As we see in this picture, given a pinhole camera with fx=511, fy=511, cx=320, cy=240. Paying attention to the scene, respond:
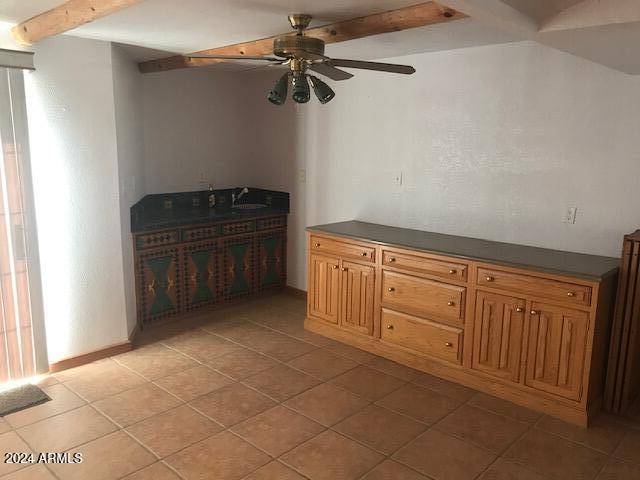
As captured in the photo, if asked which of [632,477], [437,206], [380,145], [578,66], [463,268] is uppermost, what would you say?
[578,66]

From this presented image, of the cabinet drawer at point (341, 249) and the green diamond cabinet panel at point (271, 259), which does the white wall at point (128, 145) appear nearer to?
the green diamond cabinet panel at point (271, 259)

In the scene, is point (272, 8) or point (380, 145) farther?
point (380, 145)

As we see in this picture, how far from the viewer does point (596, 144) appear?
320 centimetres

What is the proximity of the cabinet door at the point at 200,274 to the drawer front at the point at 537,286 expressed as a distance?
2463 mm

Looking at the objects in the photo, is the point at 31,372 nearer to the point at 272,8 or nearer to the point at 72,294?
the point at 72,294

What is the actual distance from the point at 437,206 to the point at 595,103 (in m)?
1.28

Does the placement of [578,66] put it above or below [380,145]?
above

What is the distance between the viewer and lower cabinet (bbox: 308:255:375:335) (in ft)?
12.8

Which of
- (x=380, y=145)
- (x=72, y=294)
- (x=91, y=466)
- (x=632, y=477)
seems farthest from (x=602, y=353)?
(x=72, y=294)

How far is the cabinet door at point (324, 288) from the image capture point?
4.12 m

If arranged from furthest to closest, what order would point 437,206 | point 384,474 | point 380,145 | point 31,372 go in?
point 380,145 → point 437,206 → point 31,372 → point 384,474

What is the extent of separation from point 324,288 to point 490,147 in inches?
66.2

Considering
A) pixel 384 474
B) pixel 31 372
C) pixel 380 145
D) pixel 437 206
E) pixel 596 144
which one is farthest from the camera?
pixel 380 145

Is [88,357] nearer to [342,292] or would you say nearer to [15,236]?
[15,236]
